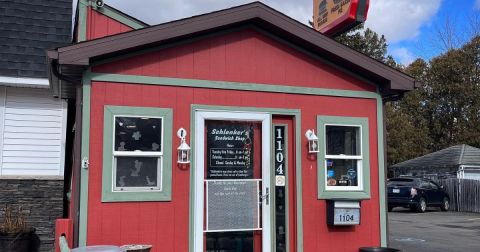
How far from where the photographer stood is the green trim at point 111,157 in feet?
21.4

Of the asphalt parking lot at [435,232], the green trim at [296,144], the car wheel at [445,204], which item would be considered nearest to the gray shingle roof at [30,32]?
the green trim at [296,144]

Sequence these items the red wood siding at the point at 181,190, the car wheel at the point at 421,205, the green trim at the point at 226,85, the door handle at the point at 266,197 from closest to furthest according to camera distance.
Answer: the red wood siding at the point at 181,190 → the green trim at the point at 226,85 → the door handle at the point at 266,197 → the car wheel at the point at 421,205

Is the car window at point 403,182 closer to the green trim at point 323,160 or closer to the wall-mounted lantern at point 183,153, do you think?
the green trim at point 323,160

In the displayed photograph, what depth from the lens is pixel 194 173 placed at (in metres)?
6.96

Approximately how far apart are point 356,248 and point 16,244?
17.9 ft

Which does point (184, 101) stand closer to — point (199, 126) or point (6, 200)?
point (199, 126)

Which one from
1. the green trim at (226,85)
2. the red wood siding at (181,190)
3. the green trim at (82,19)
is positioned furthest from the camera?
the green trim at (82,19)

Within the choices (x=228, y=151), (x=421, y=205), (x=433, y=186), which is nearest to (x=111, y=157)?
(x=228, y=151)

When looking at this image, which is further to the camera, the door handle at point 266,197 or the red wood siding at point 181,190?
the door handle at point 266,197

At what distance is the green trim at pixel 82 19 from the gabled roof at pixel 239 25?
1592mm

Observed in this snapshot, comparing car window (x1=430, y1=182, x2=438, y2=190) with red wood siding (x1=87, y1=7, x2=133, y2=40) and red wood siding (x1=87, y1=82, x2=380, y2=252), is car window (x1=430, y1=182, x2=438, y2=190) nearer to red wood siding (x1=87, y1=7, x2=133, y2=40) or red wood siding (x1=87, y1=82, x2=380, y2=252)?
red wood siding (x1=87, y1=82, x2=380, y2=252)

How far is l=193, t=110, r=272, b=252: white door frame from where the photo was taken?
6.93 meters

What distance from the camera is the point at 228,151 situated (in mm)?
7211

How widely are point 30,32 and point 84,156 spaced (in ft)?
15.9
